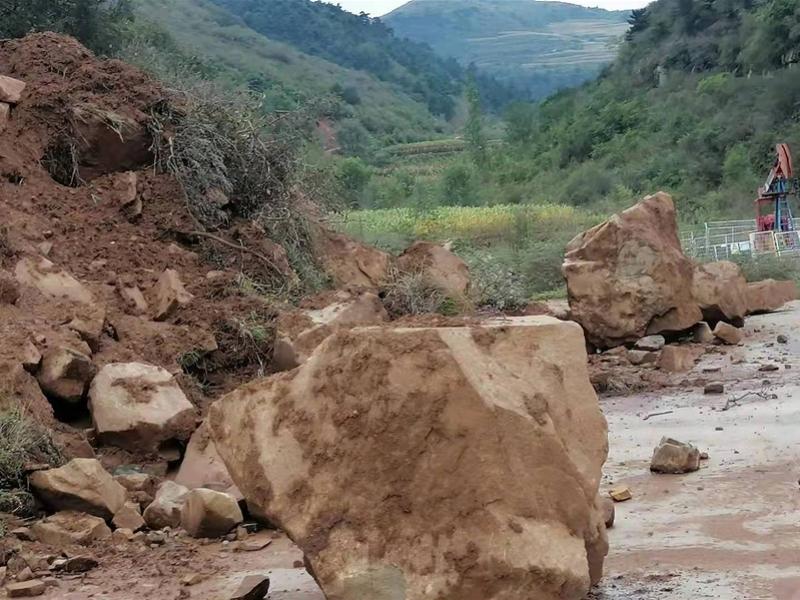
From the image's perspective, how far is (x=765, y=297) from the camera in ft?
38.9

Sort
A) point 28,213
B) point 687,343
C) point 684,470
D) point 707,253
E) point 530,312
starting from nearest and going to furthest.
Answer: point 684,470
point 28,213
point 687,343
point 530,312
point 707,253

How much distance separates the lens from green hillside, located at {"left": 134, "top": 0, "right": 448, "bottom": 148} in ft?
190

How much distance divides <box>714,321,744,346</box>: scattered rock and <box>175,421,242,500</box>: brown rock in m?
5.43

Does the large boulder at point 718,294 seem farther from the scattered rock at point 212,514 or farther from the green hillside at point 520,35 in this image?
the green hillside at point 520,35

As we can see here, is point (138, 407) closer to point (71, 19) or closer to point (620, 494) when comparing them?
point (620, 494)

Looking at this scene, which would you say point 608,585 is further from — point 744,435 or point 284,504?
point 744,435

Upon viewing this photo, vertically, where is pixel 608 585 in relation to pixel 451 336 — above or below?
below

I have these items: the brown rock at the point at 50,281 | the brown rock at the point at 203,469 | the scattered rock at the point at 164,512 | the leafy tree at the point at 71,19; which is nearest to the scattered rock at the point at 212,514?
the scattered rock at the point at 164,512

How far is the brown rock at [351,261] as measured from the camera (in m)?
9.60

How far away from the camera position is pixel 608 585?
12.3ft

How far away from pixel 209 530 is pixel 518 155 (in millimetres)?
49344

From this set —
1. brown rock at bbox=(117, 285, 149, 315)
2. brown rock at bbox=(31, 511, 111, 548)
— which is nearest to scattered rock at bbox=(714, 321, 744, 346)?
brown rock at bbox=(117, 285, 149, 315)

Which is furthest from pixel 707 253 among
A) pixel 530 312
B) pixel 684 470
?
pixel 684 470

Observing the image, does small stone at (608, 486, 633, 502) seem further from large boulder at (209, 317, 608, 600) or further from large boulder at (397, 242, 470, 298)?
large boulder at (397, 242, 470, 298)
